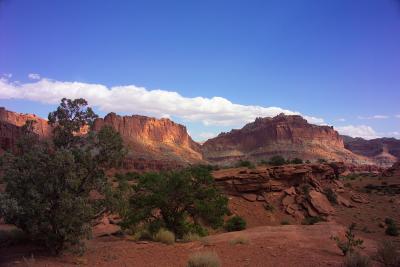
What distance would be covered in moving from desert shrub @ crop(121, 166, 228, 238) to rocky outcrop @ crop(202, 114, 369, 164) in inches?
4053

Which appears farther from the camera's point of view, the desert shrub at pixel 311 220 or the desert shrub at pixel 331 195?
the desert shrub at pixel 331 195

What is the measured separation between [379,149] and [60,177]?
160774 mm

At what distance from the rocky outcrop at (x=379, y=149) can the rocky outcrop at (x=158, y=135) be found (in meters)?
65.3

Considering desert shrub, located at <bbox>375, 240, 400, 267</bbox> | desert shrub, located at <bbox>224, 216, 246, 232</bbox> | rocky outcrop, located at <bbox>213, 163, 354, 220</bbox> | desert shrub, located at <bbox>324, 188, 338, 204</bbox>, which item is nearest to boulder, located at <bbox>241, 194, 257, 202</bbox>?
Answer: rocky outcrop, located at <bbox>213, 163, 354, 220</bbox>

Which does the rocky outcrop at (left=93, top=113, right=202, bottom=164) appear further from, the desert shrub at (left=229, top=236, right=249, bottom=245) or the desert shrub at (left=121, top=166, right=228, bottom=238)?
the desert shrub at (left=229, top=236, right=249, bottom=245)

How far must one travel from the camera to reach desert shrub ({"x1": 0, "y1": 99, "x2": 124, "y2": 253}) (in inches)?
440

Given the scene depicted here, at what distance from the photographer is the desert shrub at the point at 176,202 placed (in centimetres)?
1812

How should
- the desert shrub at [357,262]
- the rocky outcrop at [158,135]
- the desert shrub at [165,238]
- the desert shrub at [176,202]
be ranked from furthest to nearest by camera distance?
the rocky outcrop at [158,135] < the desert shrub at [176,202] < the desert shrub at [165,238] < the desert shrub at [357,262]

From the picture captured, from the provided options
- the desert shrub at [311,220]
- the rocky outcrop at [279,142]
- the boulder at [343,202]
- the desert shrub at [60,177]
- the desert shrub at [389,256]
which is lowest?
the desert shrub at [311,220]

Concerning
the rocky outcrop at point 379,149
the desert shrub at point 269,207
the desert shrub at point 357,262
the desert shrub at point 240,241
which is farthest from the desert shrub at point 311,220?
the rocky outcrop at point 379,149

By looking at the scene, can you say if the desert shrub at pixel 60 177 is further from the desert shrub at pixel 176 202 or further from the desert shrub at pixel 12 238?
the desert shrub at pixel 176 202

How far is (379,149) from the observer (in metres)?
154

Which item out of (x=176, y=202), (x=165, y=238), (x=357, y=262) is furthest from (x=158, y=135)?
(x=357, y=262)

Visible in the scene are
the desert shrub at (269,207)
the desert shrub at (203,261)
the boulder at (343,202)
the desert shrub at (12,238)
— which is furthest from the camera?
the boulder at (343,202)
